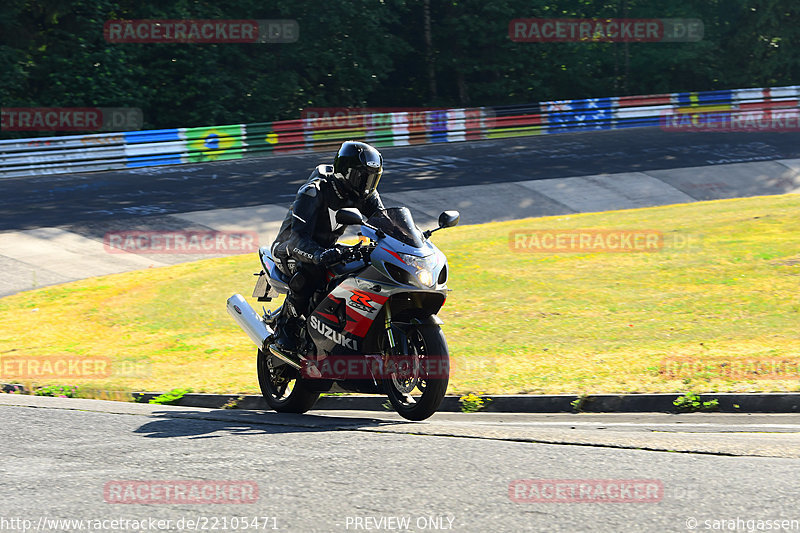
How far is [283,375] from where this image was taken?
851 cm

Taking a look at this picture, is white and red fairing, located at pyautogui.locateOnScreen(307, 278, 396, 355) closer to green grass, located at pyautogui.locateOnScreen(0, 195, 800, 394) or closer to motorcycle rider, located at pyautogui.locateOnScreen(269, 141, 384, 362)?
motorcycle rider, located at pyautogui.locateOnScreen(269, 141, 384, 362)

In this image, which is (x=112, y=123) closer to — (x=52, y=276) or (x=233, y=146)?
(x=233, y=146)

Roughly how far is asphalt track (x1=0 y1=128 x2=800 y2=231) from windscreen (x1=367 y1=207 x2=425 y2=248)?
14776mm

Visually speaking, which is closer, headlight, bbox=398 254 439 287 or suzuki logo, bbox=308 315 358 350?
headlight, bbox=398 254 439 287

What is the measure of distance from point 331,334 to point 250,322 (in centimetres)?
130

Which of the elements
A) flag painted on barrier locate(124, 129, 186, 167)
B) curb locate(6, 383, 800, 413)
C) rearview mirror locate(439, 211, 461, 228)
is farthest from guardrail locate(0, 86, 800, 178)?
rearview mirror locate(439, 211, 461, 228)

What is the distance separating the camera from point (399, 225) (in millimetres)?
7336

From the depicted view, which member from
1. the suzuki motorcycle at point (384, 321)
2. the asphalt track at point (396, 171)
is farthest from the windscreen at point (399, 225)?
the asphalt track at point (396, 171)

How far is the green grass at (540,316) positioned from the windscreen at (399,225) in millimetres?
2063

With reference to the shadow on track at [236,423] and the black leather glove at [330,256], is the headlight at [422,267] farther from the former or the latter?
the shadow on track at [236,423]

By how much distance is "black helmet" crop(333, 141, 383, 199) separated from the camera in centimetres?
768

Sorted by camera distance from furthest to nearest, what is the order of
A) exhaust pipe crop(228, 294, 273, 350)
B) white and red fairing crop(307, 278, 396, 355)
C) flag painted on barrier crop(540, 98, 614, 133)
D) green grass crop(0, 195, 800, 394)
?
flag painted on barrier crop(540, 98, 614, 133) < green grass crop(0, 195, 800, 394) < exhaust pipe crop(228, 294, 273, 350) < white and red fairing crop(307, 278, 396, 355)

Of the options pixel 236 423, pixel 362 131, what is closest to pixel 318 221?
pixel 236 423

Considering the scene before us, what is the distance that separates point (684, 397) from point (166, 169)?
22432 mm
